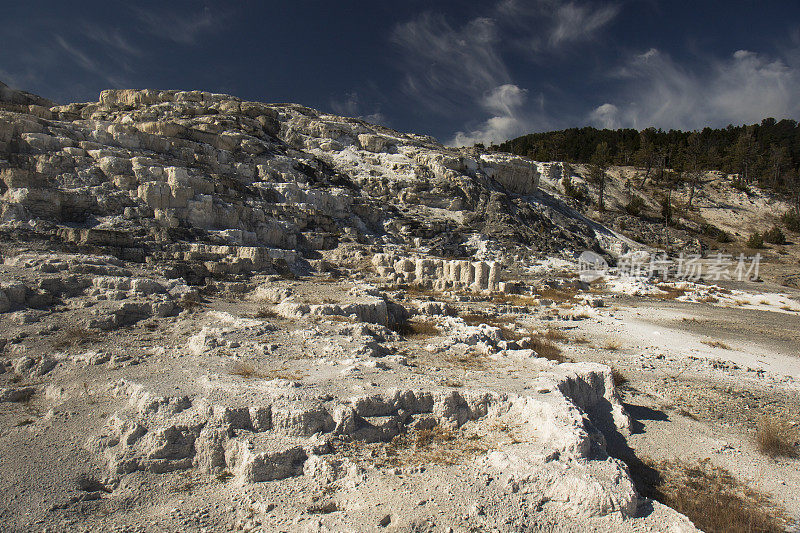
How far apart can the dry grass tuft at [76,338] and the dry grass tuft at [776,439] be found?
10.8 m

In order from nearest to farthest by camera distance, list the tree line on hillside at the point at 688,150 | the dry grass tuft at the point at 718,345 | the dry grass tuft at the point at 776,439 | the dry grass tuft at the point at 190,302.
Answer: the dry grass tuft at the point at 776,439 < the dry grass tuft at the point at 190,302 < the dry grass tuft at the point at 718,345 < the tree line on hillside at the point at 688,150

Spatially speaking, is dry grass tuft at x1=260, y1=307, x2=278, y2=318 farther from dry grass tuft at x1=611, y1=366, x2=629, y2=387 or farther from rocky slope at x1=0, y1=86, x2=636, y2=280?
dry grass tuft at x1=611, y1=366, x2=629, y2=387

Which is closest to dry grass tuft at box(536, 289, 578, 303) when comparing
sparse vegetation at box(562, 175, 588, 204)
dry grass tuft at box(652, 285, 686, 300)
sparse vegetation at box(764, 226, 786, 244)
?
dry grass tuft at box(652, 285, 686, 300)

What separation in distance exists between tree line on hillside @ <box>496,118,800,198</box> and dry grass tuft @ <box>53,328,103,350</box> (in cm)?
4659

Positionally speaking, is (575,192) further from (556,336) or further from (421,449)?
(421,449)

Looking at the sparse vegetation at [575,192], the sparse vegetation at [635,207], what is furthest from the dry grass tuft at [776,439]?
the sparse vegetation at [635,207]

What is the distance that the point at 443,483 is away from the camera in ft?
14.0

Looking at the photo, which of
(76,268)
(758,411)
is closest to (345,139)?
(76,268)

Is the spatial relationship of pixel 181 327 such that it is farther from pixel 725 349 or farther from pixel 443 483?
pixel 725 349

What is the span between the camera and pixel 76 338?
7.20m

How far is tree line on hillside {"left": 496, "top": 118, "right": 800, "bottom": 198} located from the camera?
5066 centimetres

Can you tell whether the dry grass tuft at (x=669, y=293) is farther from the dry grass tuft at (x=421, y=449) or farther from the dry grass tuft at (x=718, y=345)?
the dry grass tuft at (x=421, y=449)

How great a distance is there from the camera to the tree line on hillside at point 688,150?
1994 inches

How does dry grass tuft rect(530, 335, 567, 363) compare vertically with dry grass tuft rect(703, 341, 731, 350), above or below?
below
